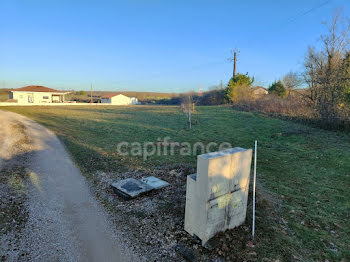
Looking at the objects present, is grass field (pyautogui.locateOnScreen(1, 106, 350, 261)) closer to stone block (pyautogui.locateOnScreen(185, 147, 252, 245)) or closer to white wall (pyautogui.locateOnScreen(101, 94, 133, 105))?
stone block (pyautogui.locateOnScreen(185, 147, 252, 245))

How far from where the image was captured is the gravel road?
337 cm

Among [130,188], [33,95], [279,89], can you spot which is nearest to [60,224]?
[130,188]

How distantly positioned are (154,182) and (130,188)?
0.71 metres

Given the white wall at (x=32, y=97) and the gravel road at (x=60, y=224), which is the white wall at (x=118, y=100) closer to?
the white wall at (x=32, y=97)

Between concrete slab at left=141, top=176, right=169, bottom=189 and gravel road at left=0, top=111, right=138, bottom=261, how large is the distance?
Result: 1389 mm

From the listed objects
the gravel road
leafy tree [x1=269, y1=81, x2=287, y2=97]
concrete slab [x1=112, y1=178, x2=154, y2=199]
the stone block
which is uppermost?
leafy tree [x1=269, y1=81, x2=287, y2=97]

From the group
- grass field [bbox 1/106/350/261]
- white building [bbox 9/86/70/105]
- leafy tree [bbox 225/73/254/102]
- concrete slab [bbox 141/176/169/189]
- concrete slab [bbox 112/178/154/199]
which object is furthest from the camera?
white building [bbox 9/86/70/105]

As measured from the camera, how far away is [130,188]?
5297mm

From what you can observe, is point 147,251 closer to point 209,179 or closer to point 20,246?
point 209,179

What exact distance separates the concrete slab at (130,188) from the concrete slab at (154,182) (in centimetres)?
15

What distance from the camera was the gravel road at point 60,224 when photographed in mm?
3369

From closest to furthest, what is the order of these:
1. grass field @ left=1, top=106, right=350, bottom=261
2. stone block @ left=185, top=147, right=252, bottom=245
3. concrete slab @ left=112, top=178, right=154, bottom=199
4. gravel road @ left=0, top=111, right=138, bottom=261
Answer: stone block @ left=185, top=147, right=252, bottom=245 < gravel road @ left=0, top=111, right=138, bottom=261 < grass field @ left=1, top=106, right=350, bottom=261 < concrete slab @ left=112, top=178, right=154, bottom=199

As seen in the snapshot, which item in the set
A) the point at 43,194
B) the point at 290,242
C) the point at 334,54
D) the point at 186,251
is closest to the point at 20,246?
the point at 43,194

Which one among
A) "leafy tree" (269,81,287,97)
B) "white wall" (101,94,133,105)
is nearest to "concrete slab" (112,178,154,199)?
"leafy tree" (269,81,287,97)
